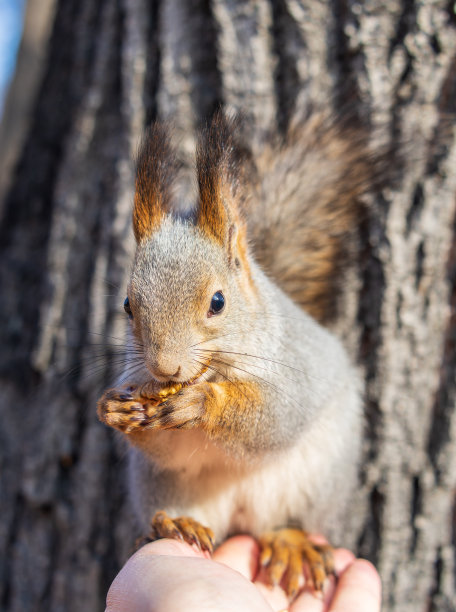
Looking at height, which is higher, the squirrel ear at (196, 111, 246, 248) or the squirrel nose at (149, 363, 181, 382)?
the squirrel ear at (196, 111, 246, 248)

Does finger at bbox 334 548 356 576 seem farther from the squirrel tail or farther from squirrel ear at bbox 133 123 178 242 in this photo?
squirrel ear at bbox 133 123 178 242

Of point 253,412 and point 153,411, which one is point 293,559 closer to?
point 253,412

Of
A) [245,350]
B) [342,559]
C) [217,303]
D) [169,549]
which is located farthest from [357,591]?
[217,303]

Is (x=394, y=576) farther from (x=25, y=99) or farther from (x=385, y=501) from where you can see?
(x=25, y=99)

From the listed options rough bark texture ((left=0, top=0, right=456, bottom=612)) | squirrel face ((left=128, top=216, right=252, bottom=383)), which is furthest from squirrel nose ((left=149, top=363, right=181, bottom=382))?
rough bark texture ((left=0, top=0, right=456, bottom=612))

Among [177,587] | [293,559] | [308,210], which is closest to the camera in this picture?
[177,587]

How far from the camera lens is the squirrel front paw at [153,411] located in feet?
3.07

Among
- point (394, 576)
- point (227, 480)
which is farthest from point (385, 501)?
point (227, 480)

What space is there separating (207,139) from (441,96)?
64 centimetres

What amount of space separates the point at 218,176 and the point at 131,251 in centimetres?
46

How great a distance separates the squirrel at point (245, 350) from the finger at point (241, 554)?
0.09ft

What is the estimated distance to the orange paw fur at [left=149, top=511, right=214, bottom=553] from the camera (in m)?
1.05

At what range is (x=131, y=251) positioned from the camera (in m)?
1.37

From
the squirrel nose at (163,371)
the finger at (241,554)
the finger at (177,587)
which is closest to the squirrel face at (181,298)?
the squirrel nose at (163,371)
